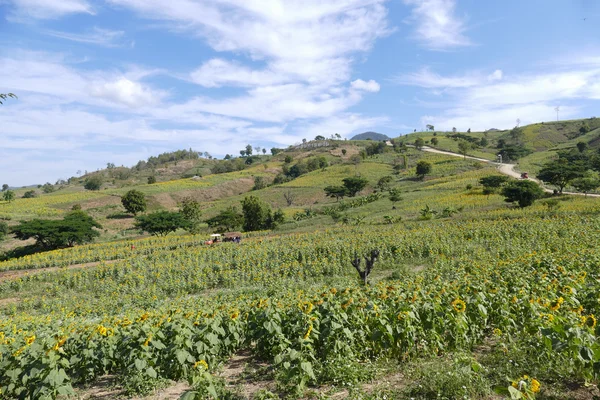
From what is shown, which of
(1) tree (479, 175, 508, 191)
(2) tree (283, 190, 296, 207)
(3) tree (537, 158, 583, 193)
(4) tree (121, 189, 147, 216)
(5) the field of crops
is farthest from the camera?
(2) tree (283, 190, 296, 207)

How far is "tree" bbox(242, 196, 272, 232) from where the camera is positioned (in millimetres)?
40094

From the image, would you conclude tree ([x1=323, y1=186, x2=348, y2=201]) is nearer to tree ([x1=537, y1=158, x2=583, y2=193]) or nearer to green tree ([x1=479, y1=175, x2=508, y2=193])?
green tree ([x1=479, y1=175, x2=508, y2=193])

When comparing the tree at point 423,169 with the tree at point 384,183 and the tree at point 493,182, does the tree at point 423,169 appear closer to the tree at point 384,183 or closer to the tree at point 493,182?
the tree at point 384,183

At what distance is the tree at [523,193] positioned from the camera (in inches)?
1312

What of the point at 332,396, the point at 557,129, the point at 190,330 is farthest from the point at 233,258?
the point at 557,129

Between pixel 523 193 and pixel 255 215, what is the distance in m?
26.8

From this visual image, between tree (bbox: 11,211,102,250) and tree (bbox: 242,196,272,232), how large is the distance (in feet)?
53.9

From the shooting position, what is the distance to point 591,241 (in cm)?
1608

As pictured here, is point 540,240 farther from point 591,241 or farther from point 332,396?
point 332,396

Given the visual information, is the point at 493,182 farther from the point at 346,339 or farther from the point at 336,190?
the point at 346,339

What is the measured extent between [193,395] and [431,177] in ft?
228

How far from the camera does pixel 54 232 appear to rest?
35.2 meters

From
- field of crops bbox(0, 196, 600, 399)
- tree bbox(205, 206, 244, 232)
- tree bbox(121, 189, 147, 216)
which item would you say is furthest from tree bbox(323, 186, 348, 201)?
field of crops bbox(0, 196, 600, 399)

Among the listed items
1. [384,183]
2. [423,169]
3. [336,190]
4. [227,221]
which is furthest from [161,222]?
[423,169]
